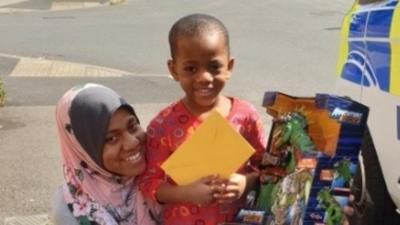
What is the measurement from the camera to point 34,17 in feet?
63.5

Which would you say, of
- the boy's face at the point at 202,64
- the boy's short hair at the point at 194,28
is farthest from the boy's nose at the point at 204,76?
the boy's short hair at the point at 194,28

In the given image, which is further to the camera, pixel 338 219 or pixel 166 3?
pixel 166 3

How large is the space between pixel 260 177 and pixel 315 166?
0.29 meters

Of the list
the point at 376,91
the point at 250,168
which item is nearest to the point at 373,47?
the point at 376,91

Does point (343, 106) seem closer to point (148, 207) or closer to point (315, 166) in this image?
point (315, 166)

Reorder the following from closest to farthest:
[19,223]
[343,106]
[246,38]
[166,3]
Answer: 1. [343,106]
2. [19,223]
3. [246,38]
4. [166,3]

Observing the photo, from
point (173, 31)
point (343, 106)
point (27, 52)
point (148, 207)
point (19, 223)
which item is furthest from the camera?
point (27, 52)

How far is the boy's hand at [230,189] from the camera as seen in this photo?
1.84m

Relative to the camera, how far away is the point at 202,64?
1870 millimetres

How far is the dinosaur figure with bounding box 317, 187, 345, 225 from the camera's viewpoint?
1673 millimetres

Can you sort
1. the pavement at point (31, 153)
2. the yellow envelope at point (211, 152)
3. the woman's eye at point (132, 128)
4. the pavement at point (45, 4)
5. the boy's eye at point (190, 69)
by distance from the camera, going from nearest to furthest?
the yellow envelope at point (211, 152)
the boy's eye at point (190, 69)
the woman's eye at point (132, 128)
the pavement at point (31, 153)
the pavement at point (45, 4)

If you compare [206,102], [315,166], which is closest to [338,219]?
[315,166]

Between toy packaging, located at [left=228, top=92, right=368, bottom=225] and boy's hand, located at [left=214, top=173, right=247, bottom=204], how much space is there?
0.07 meters

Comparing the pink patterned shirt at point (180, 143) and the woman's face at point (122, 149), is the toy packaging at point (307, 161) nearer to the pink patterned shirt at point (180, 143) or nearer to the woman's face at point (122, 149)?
the pink patterned shirt at point (180, 143)
